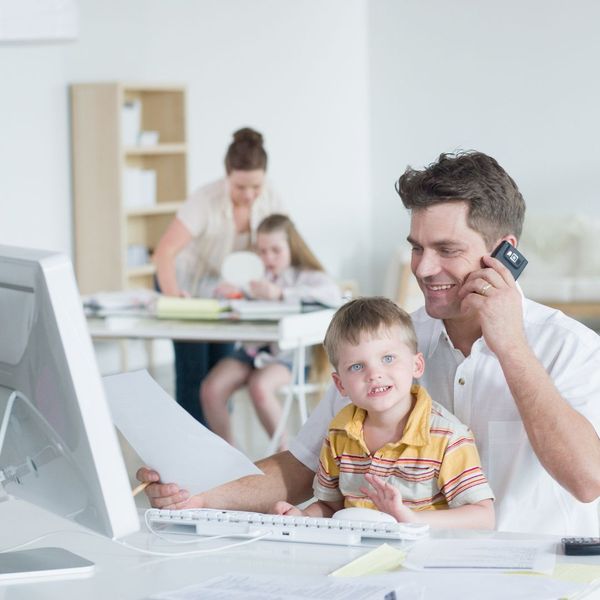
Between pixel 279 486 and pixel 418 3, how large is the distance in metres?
8.05

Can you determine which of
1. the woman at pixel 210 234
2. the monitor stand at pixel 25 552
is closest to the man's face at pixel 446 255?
the monitor stand at pixel 25 552

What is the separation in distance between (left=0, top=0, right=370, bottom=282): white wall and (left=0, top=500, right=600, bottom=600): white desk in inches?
186

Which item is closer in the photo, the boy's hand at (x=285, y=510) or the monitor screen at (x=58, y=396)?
the monitor screen at (x=58, y=396)

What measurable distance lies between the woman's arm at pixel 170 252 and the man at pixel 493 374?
288 cm

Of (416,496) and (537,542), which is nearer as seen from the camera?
(537,542)

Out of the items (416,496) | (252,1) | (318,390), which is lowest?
(318,390)

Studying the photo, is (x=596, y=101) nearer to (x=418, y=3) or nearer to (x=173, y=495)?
(x=418, y=3)

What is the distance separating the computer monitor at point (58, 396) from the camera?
4.09 ft

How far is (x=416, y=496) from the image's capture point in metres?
1.89

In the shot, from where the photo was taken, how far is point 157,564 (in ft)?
5.19

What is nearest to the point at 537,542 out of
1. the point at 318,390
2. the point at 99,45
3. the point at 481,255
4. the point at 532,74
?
the point at 481,255

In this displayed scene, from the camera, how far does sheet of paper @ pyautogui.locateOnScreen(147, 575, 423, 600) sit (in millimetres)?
1400

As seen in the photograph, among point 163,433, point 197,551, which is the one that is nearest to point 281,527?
point 197,551

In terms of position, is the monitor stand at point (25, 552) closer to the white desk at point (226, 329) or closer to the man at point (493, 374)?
the man at point (493, 374)
